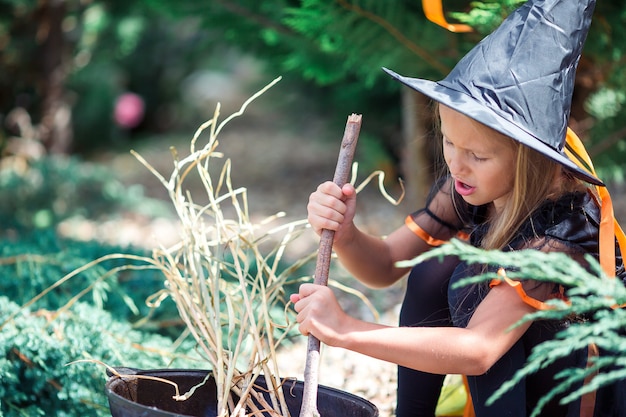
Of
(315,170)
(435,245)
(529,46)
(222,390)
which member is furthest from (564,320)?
(315,170)

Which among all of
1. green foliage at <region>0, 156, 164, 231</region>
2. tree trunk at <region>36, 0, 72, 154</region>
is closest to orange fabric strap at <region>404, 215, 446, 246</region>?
green foliage at <region>0, 156, 164, 231</region>

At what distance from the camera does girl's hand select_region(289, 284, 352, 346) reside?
4.32ft

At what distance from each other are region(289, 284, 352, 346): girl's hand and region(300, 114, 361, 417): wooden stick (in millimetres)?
46

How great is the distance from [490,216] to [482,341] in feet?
1.19

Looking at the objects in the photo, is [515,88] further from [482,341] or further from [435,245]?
[435,245]

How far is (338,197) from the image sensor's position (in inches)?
59.0

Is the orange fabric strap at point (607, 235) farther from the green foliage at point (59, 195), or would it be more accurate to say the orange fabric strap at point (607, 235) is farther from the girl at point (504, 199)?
the green foliage at point (59, 195)

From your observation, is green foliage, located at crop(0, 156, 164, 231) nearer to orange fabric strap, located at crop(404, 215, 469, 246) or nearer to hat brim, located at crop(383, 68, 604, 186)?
orange fabric strap, located at crop(404, 215, 469, 246)

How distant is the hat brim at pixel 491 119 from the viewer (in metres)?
1.23

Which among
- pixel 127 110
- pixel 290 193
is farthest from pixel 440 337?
pixel 127 110

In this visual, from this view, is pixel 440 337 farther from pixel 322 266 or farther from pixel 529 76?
pixel 529 76

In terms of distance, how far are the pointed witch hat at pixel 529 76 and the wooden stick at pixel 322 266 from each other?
170 millimetres

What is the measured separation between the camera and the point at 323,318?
1.33 m

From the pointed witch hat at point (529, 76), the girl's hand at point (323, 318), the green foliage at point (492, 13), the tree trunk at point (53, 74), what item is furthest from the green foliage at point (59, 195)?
the pointed witch hat at point (529, 76)
